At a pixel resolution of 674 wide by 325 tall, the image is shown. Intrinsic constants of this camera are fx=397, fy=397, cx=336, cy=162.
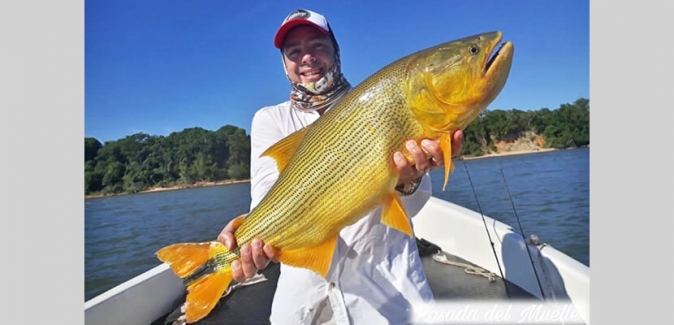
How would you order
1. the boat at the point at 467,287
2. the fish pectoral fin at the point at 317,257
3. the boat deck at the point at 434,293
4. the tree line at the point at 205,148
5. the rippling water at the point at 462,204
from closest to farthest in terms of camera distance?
the fish pectoral fin at the point at 317,257, the boat at the point at 467,287, the boat deck at the point at 434,293, the rippling water at the point at 462,204, the tree line at the point at 205,148

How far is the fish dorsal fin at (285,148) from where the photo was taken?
1.59 m

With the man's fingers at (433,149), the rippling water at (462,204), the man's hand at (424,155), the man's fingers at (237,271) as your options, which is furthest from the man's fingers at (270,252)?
the rippling water at (462,204)

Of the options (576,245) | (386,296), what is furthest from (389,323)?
(576,245)

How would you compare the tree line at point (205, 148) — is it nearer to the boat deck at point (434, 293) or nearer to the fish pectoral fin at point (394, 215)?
the boat deck at point (434, 293)

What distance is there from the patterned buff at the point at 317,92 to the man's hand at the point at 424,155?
63 centimetres

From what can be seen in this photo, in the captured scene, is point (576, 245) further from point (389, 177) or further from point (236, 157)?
point (236, 157)

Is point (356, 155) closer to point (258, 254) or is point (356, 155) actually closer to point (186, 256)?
point (258, 254)

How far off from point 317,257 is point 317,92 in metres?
0.80

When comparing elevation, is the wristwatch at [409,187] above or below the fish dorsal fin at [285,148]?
below

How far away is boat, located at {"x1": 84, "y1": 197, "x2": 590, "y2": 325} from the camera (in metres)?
2.67

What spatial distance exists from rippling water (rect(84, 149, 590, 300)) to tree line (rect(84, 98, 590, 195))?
688 mm

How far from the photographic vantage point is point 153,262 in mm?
10375

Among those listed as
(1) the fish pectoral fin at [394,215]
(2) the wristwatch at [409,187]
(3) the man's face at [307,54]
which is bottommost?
(1) the fish pectoral fin at [394,215]
